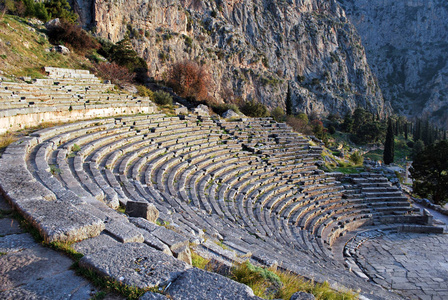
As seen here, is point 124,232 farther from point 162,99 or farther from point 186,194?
point 162,99

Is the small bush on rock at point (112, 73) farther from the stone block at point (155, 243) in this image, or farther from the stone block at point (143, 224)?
the stone block at point (155, 243)

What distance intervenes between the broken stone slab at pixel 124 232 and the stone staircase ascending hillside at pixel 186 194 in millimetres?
20

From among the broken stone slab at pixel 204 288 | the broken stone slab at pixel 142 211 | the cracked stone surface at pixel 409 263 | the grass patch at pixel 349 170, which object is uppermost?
the broken stone slab at pixel 204 288

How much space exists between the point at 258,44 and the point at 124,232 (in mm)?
65849

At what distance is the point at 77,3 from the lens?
3331 cm

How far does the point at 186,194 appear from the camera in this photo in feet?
32.6

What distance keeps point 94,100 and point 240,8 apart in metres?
55.5

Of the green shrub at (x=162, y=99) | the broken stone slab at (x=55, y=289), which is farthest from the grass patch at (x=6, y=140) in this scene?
the green shrub at (x=162, y=99)

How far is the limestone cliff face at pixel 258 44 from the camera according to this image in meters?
40.1

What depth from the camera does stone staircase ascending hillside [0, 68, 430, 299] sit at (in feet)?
11.9

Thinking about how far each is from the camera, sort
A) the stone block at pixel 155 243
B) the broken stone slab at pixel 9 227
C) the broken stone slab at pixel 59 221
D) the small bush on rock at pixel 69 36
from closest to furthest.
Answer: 1. the broken stone slab at pixel 59 221
2. the broken stone slab at pixel 9 227
3. the stone block at pixel 155 243
4. the small bush on rock at pixel 69 36

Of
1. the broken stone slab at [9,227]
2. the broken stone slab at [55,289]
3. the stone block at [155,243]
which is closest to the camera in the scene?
the broken stone slab at [55,289]

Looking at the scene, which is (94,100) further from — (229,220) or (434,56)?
→ (434,56)

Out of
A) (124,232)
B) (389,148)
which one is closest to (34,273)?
(124,232)
